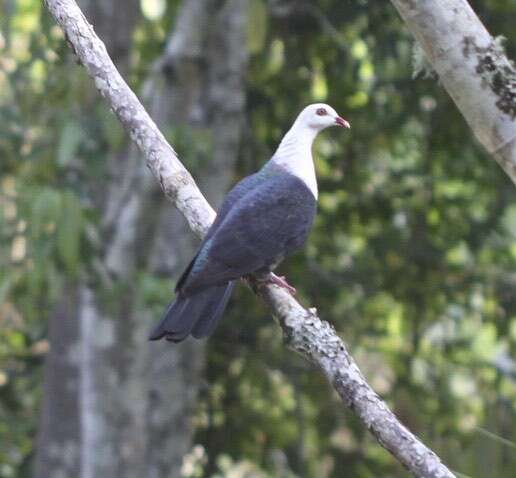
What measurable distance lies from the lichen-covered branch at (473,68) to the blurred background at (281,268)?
7.07 ft

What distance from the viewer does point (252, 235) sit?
3.32m

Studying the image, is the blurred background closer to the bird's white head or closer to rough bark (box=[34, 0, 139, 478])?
rough bark (box=[34, 0, 139, 478])

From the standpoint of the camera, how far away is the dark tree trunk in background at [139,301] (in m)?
4.98

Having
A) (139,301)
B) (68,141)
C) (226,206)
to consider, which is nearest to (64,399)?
(139,301)

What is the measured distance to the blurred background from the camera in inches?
198

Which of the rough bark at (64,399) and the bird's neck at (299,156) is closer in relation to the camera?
the bird's neck at (299,156)

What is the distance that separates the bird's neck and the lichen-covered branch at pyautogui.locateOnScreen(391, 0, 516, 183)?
1167 mm

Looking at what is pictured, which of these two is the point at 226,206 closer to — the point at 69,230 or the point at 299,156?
the point at 299,156

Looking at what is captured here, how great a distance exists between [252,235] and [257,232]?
4 cm

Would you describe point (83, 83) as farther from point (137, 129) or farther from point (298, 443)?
point (298, 443)

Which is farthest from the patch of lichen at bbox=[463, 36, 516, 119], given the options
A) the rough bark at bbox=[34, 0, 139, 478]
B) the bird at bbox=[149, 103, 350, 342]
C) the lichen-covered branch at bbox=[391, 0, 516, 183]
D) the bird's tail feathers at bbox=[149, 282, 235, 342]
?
the rough bark at bbox=[34, 0, 139, 478]

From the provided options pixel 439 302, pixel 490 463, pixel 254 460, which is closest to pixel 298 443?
pixel 254 460

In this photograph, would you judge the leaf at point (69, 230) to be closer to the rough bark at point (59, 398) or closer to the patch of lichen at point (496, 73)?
the rough bark at point (59, 398)

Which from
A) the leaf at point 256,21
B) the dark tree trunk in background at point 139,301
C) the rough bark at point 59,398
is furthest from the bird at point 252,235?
the rough bark at point 59,398
